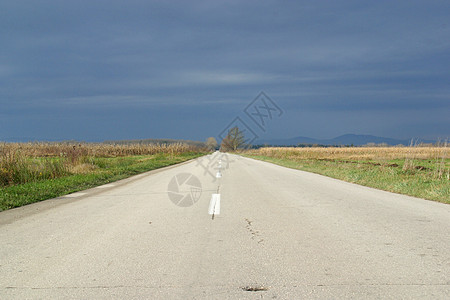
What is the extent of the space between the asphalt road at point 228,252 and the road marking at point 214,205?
0.38 feet

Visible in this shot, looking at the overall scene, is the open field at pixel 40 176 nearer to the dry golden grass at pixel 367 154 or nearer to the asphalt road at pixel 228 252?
the asphalt road at pixel 228 252

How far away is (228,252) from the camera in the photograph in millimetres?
4762

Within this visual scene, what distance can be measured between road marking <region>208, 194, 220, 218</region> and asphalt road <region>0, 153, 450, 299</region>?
4.6 inches

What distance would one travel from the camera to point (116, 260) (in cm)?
445

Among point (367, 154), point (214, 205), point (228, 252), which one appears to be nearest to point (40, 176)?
point (214, 205)

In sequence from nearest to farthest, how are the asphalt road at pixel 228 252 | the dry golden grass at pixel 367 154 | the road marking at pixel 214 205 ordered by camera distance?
the asphalt road at pixel 228 252, the road marking at pixel 214 205, the dry golden grass at pixel 367 154

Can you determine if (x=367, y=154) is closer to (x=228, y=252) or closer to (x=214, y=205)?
(x=214, y=205)

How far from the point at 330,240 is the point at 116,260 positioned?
3.03 metres

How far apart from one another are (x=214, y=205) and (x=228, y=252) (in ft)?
12.7

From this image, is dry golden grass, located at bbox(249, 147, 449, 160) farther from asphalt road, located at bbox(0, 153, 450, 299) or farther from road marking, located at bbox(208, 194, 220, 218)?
asphalt road, located at bbox(0, 153, 450, 299)

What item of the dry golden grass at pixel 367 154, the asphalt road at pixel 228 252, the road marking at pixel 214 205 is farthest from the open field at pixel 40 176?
the dry golden grass at pixel 367 154

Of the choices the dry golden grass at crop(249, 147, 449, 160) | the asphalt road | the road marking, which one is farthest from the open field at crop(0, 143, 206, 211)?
the dry golden grass at crop(249, 147, 449, 160)

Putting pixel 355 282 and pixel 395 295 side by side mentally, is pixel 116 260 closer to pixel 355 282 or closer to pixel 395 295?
pixel 355 282

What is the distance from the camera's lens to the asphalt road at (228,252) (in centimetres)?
358
